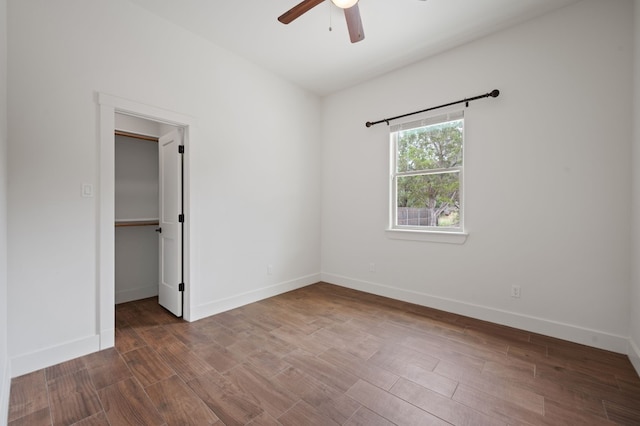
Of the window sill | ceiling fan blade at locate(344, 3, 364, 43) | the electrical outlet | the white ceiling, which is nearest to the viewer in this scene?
ceiling fan blade at locate(344, 3, 364, 43)

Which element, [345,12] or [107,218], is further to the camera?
[107,218]

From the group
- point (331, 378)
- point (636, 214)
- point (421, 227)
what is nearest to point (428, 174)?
point (421, 227)

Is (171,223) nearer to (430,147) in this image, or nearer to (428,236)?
(428,236)

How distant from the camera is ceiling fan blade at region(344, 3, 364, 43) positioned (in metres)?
2.10

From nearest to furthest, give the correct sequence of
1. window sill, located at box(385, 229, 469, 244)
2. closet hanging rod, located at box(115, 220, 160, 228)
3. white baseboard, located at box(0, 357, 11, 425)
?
1. white baseboard, located at box(0, 357, 11, 425)
2. window sill, located at box(385, 229, 469, 244)
3. closet hanging rod, located at box(115, 220, 160, 228)

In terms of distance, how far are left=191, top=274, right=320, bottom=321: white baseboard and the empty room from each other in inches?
1.4

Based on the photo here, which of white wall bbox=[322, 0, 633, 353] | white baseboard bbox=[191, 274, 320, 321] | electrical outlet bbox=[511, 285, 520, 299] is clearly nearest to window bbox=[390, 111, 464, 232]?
white wall bbox=[322, 0, 633, 353]

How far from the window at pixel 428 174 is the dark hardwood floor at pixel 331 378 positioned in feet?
3.99

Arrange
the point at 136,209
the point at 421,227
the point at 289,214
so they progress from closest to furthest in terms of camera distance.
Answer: the point at 421,227 < the point at 136,209 < the point at 289,214

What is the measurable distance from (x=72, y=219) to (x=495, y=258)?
395 cm

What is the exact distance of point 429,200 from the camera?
3.46 metres

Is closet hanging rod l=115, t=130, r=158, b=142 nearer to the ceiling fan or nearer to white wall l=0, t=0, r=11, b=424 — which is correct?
white wall l=0, t=0, r=11, b=424

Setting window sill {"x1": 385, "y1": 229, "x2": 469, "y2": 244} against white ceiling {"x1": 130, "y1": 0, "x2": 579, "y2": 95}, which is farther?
window sill {"x1": 385, "y1": 229, "x2": 469, "y2": 244}

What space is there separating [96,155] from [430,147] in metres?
3.46
